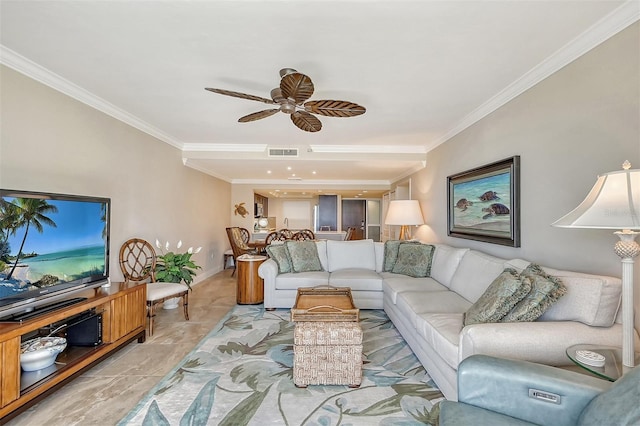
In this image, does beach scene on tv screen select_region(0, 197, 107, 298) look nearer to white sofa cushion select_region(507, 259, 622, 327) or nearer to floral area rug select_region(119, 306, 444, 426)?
floral area rug select_region(119, 306, 444, 426)

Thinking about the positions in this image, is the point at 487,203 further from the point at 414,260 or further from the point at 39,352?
the point at 39,352

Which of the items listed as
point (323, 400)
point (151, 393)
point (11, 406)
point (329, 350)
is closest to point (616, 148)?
point (329, 350)

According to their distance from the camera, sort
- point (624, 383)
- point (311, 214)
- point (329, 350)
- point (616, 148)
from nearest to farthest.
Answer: point (624, 383) → point (616, 148) → point (329, 350) → point (311, 214)

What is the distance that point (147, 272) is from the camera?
3.46m

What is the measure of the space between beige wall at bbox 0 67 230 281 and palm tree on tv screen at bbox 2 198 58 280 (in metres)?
0.39

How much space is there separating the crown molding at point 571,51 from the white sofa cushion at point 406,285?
1.93 meters

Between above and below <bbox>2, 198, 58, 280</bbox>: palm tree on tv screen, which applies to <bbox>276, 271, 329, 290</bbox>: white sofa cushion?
below

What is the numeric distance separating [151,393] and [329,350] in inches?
50.8

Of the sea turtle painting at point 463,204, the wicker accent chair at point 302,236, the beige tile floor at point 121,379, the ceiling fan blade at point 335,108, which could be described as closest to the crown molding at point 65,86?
the ceiling fan blade at point 335,108

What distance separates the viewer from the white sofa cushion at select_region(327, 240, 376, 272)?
429 centimetres

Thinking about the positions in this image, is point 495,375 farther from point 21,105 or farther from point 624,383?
point 21,105

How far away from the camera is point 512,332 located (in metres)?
1.61

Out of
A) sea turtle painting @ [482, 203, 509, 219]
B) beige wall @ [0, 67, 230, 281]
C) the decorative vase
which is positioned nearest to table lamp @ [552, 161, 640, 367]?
sea turtle painting @ [482, 203, 509, 219]

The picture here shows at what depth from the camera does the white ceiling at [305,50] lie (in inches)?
63.6
